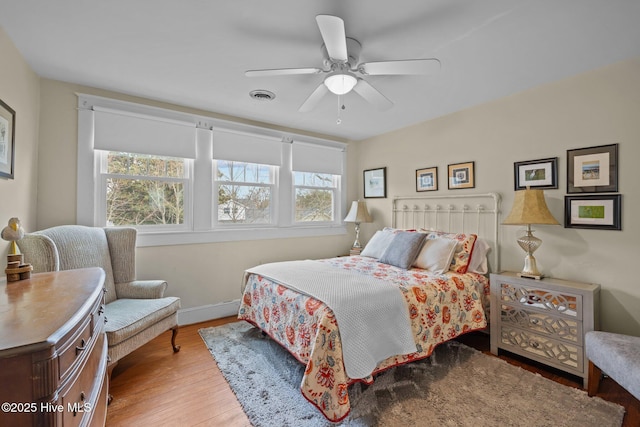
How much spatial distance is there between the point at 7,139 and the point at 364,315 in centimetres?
264

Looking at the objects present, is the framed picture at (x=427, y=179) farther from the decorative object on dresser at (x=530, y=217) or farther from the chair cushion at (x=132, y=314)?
the chair cushion at (x=132, y=314)

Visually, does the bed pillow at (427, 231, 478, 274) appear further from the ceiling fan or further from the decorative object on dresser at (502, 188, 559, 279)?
the ceiling fan

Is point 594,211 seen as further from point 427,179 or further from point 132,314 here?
point 132,314

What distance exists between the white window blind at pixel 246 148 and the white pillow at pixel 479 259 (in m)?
2.52

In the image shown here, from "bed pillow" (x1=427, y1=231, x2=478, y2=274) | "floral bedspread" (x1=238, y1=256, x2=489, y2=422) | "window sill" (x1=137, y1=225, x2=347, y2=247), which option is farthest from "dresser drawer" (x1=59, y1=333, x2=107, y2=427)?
"bed pillow" (x1=427, y1=231, x2=478, y2=274)

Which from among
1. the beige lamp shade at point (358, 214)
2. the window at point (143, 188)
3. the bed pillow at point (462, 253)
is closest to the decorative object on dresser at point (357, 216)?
the beige lamp shade at point (358, 214)

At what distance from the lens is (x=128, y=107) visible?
9.12 ft

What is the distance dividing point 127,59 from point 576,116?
364 centimetres

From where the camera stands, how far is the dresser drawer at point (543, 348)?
208cm

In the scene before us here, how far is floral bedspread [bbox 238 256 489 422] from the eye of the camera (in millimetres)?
1629

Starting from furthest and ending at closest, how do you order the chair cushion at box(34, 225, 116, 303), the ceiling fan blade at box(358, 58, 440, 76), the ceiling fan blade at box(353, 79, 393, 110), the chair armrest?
the chair armrest < the chair cushion at box(34, 225, 116, 303) < the ceiling fan blade at box(353, 79, 393, 110) < the ceiling fan blade at box(358, 58, 440, 76)

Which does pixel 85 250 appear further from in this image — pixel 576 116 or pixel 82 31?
pixel 576 116

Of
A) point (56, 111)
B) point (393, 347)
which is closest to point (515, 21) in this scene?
point (393, 347)

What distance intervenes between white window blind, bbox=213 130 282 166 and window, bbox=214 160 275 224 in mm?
102
